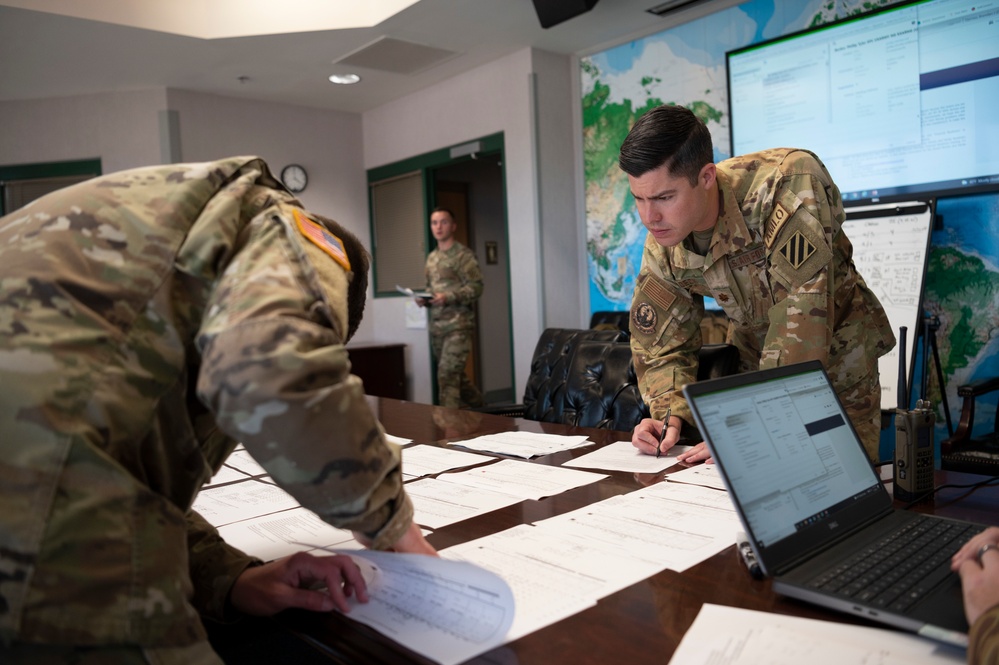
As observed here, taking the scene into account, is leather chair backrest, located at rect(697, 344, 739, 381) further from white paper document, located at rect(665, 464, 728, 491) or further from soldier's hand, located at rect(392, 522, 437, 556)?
soldier's hand, located at rect(392, 522, 437, 556)

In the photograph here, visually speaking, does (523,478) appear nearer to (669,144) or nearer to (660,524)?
(660,524)

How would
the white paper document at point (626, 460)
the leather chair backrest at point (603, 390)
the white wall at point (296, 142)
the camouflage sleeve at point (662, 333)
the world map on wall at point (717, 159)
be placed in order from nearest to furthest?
the white paper document at point (626, 460) → the camouflage sleeve at point (662, 333) → the leather chair backrest at point (603, 390) → the world map on wall at point (717, 159) → the white wall at point (296, 142)

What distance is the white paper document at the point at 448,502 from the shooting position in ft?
3.91

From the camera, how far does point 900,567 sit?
0.83m

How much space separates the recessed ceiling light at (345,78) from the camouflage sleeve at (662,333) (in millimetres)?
4388

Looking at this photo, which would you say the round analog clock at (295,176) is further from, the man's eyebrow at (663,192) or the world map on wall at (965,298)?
the man's eyebrow at (663,192)

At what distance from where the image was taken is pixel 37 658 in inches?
26.6

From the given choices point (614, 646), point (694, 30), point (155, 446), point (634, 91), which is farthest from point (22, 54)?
point (614, 646)

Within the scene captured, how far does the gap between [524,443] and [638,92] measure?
361 cm

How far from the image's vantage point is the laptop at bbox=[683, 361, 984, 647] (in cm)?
76

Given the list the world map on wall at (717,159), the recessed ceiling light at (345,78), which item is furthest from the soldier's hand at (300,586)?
the recessed ceiling light at (345,78)

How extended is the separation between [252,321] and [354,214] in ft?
21.1

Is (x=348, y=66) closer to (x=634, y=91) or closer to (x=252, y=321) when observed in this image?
(x=634, y=91)

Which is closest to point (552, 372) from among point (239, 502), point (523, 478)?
point (523, 478)
